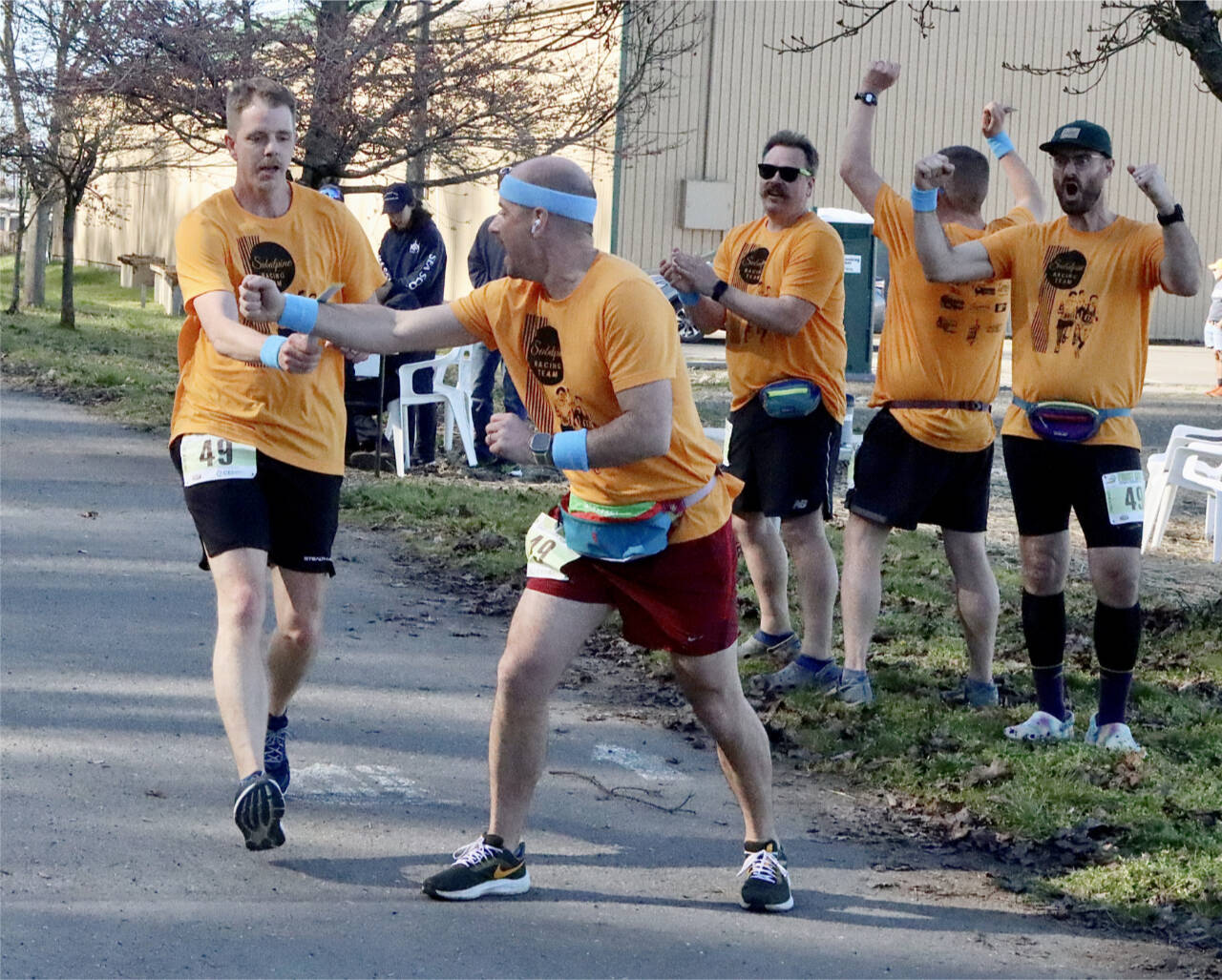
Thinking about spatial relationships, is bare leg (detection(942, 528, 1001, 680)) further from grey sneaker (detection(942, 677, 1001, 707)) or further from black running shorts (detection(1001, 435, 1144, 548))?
black running shorts (detection(1001, 435, 1144, 548))

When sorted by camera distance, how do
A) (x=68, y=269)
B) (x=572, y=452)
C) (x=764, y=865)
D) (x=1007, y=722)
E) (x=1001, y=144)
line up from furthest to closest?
(x=68, y=269) → (x=1001, y=144) → (x=1007, y=722) → (x=764, y=865) → (x=572, y=452)

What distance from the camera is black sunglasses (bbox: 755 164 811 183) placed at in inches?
262

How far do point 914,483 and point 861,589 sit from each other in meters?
0.47

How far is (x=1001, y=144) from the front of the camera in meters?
6.78

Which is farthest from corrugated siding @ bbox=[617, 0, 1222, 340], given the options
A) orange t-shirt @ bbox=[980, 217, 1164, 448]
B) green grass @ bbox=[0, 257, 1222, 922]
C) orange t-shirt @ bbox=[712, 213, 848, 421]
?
orange t-shirt @ bbox=[980, 217, 1164, 448]

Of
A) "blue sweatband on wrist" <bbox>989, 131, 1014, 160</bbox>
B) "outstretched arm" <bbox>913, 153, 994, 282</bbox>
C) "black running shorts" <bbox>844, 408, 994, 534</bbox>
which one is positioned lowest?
"black running shorts" <bbox>844, 408, 994, 534</bbox>

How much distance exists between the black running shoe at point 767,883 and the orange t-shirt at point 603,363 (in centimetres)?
94

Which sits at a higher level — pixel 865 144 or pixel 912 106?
pixel 912 106

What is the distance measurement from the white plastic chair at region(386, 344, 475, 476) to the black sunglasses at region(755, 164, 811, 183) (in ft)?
19.2

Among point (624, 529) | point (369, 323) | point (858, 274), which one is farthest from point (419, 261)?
point (624, 529)

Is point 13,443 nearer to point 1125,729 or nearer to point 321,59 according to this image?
point 321,59

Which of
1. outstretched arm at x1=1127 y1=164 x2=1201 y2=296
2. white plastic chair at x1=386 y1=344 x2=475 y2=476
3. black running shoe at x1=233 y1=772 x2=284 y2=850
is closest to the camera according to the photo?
black running shoe at x1=233 y1=772 x2=284 y2=850

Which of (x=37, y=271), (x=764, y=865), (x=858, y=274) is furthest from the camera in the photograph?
(x=37, y=271)

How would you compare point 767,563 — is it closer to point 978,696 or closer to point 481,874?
point 978,696
